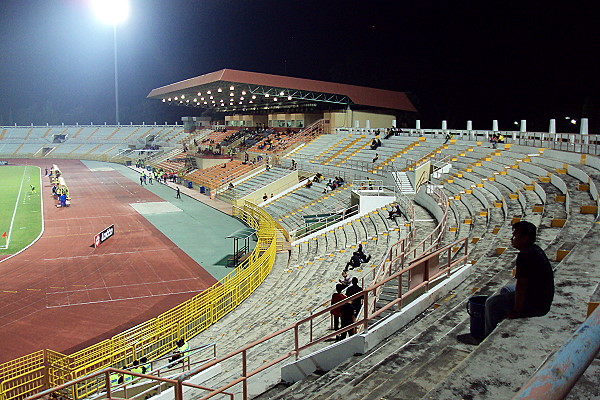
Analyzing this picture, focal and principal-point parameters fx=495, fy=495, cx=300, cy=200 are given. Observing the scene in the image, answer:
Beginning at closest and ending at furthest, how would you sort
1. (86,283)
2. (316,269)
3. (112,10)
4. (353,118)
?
(316,269), (86,283), (353,118), (112,10)

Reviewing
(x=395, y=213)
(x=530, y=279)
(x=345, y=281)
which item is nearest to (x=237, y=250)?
(x=395, y=213)

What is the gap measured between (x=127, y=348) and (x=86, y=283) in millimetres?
9155

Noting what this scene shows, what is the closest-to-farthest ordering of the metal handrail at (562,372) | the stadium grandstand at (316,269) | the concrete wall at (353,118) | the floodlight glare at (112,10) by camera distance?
the metal handrail at (562,372), the stadium grandstand at (316,269), the concrete wall at (353,118), the floodlight glare at (112,10)

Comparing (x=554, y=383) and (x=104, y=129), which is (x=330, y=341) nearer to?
(x=554, y=383)

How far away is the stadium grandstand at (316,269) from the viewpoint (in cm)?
534

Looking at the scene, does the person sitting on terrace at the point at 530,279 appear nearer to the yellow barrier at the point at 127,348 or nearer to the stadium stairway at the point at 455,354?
the stadium stairway at the point at 455,354

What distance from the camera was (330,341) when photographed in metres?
7.83

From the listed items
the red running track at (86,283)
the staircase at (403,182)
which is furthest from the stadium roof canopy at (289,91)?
the staircase at (403,182)

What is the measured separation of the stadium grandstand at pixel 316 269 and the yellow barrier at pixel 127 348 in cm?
9

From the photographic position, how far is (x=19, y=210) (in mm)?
38438

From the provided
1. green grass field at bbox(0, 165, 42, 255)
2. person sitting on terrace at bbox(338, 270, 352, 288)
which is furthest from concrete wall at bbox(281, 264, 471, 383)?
green grass field at bbox(0, 165, 42, 255)

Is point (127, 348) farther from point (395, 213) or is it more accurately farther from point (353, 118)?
point (353, 118)

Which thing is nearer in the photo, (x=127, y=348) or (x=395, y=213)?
(x=127, y=348)

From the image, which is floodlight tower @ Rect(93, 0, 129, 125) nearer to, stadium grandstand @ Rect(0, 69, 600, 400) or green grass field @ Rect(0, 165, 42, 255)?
green grass field @ Rect(0, 165, 42, 255)
